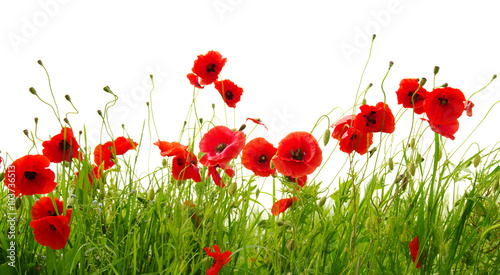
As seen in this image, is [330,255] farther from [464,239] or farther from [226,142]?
[226,142]

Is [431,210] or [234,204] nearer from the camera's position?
[431,210]

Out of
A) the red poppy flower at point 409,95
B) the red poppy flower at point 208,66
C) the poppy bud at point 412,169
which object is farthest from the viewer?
the red poppy flower at point 208,66

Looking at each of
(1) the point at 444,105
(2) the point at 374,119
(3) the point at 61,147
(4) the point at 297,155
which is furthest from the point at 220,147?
(1) the point at 444,105

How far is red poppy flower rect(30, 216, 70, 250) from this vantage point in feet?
4.32

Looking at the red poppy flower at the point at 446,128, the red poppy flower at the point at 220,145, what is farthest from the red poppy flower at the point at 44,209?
the red poppy flower at the point at 446,128

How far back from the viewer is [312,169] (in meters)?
1.30

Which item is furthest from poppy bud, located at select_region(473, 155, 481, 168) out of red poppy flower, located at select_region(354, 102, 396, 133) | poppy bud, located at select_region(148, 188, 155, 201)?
poppy bud, located at select_region(148, 188, 155, 201)

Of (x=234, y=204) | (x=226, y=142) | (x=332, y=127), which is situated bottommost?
(x=234, y=204)

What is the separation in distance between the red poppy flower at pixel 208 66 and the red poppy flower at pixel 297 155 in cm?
47

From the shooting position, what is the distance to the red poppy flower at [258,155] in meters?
1.39

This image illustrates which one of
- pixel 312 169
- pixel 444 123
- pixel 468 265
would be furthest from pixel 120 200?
pixel 468 265

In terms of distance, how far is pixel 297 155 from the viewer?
1.34 metres

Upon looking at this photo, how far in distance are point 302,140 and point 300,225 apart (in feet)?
1.35

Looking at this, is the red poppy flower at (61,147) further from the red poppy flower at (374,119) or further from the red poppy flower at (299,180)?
the red poppy flower at (374,119)
